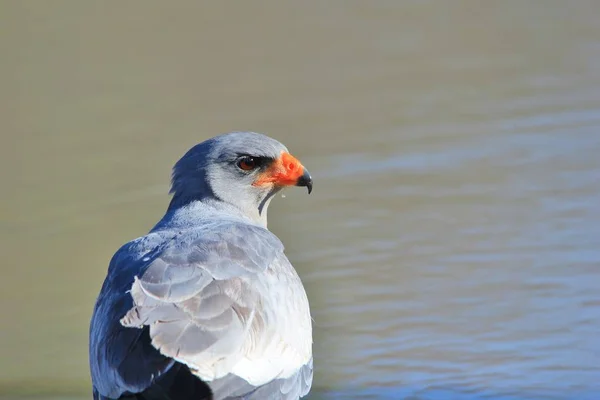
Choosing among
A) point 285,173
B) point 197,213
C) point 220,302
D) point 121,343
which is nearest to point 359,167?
point 285,173

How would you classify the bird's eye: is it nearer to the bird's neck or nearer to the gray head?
the gray head

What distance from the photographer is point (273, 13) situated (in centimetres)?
1373

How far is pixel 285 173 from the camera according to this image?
7.41 meters

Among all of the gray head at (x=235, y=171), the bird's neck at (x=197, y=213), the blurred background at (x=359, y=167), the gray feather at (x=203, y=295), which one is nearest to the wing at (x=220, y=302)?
the gray feather at (x=203, y=295)

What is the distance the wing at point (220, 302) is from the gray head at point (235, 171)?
1.96ft

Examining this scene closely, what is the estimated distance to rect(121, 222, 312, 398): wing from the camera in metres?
5.55

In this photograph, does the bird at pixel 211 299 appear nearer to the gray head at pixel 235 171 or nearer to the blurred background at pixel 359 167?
the gray head at pixel 235 171

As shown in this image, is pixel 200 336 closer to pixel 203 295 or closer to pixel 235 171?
pixel 203 295

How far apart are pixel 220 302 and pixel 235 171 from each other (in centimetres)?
166

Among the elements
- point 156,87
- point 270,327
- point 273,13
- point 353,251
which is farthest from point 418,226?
point 273,13

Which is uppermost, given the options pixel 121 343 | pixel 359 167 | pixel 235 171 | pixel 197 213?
pixel 359 167

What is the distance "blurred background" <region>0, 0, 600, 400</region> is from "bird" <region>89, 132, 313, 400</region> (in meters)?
1.18

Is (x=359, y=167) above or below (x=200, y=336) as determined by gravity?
above

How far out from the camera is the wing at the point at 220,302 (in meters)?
5.55
